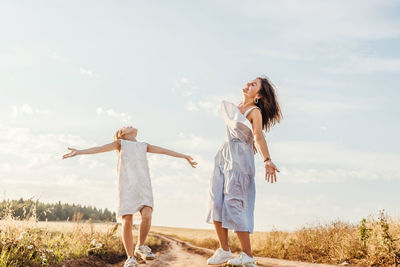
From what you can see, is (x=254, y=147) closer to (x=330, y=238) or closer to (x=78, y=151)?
(x=78, y=151)

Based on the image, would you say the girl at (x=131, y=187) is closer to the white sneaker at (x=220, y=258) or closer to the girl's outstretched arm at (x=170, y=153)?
the girl's outstretched arm at (x=170, y=153)

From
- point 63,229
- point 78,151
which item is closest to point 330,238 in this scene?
point 63,229

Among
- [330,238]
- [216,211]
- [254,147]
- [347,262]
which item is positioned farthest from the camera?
[330,238]

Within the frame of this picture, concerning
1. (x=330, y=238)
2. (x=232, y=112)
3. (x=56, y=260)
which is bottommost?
(x=56, y=260)

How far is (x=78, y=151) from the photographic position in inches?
273

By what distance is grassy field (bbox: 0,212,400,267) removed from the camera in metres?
8.27

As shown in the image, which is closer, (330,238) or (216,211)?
(216,211)

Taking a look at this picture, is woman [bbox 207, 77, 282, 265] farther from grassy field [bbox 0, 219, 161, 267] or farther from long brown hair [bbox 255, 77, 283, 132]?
grassy field [bbox 0, 219, 161, 267]

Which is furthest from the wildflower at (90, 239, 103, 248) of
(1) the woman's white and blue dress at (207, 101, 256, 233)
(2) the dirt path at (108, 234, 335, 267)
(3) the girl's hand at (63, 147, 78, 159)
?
(1) the woman's white and blue dress at (207, 101, 256, 233)

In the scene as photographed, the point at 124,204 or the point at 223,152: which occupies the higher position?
the point at 223,152

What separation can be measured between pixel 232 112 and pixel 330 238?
838 centimetres

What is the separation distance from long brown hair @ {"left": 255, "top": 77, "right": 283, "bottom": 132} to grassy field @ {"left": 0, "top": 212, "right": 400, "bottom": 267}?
5.04m

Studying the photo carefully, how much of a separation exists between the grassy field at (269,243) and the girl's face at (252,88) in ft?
16.5

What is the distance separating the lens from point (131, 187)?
6.93 meters
